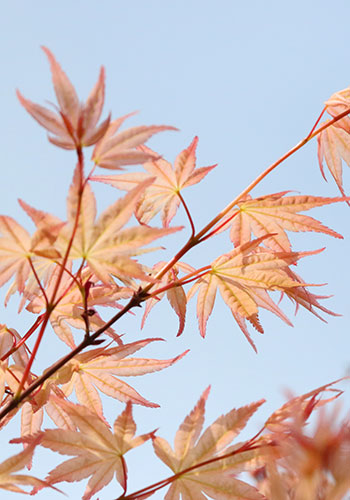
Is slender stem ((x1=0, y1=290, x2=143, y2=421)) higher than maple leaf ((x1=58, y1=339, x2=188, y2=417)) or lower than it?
higher

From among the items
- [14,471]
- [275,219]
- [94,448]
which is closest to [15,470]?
[14,471]

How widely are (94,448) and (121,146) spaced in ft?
1.19

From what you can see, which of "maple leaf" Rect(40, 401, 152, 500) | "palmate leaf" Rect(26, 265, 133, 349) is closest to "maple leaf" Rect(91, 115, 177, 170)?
"palmate leaf" Rect(26, 265, 133, 349)

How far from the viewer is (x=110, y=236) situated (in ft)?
2.26

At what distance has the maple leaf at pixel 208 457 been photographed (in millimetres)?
717

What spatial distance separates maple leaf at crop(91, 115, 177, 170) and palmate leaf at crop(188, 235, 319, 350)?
230mm

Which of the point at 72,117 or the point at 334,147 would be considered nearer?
the point at 72,117

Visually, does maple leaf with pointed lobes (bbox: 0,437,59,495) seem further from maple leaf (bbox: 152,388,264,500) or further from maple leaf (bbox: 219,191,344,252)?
maple leaf (bbox: 219,191,344,252)

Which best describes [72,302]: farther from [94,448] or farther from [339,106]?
[339,106]

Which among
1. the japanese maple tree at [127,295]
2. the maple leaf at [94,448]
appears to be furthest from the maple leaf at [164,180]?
the maple leaf at [94,448]

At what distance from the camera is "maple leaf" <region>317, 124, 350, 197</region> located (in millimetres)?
1035

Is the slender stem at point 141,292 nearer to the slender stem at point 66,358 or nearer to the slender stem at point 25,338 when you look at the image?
the slender stem at point 66,358

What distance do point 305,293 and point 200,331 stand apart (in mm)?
172

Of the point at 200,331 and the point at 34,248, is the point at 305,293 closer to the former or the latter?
the point at 200,331
